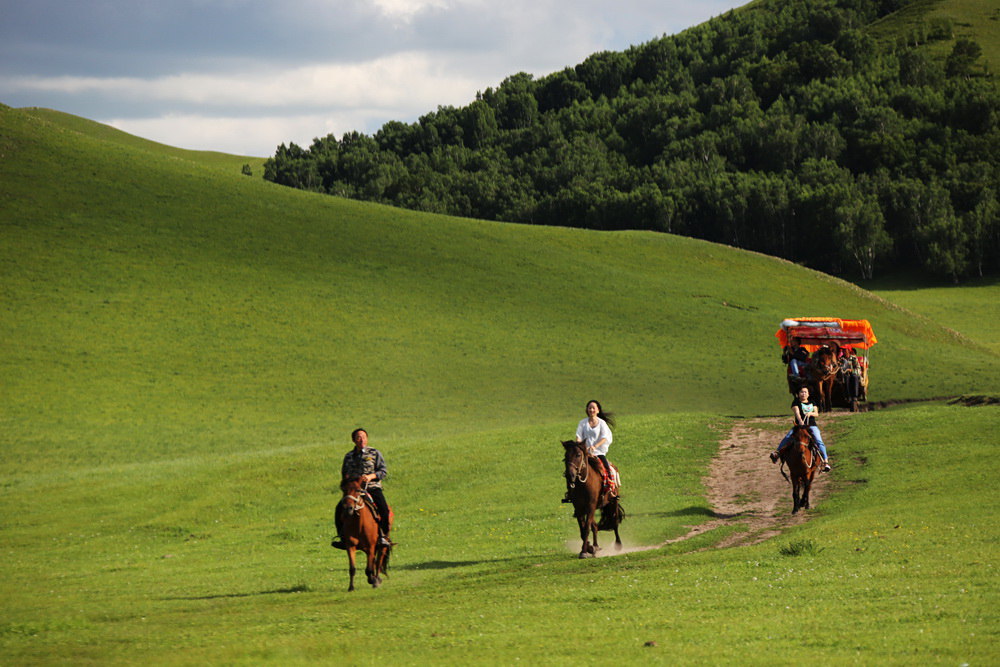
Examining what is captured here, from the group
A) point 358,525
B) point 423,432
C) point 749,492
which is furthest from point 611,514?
point 423,432

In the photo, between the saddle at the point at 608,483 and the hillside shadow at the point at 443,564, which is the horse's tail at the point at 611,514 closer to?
the saddle at the point at 608,483

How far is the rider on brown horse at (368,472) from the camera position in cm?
1767

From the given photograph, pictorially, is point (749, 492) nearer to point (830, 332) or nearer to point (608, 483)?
point (608, 483)

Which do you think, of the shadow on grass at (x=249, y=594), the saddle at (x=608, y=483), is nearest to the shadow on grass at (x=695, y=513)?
the saddle at (x=608, y=483)

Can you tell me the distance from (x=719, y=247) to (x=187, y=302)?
5767cm

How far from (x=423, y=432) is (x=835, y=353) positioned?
65.7ft

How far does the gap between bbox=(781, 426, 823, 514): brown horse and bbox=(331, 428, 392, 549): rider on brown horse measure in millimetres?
10548

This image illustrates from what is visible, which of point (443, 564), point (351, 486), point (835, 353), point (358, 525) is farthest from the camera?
point (835, 353)

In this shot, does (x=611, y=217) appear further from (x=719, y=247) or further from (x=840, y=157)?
(x=719, y=247)

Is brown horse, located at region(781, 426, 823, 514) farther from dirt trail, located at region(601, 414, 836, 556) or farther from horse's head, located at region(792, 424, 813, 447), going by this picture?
dirt trail, located at region(601, 414, 836, 556)

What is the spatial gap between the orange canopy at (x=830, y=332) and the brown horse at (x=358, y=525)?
3024 centimetres

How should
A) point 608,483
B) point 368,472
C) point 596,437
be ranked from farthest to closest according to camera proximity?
1. point 608,483
2. point 596,437
3. point 368,472

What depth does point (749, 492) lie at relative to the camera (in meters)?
27.7

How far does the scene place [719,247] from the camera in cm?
10412
